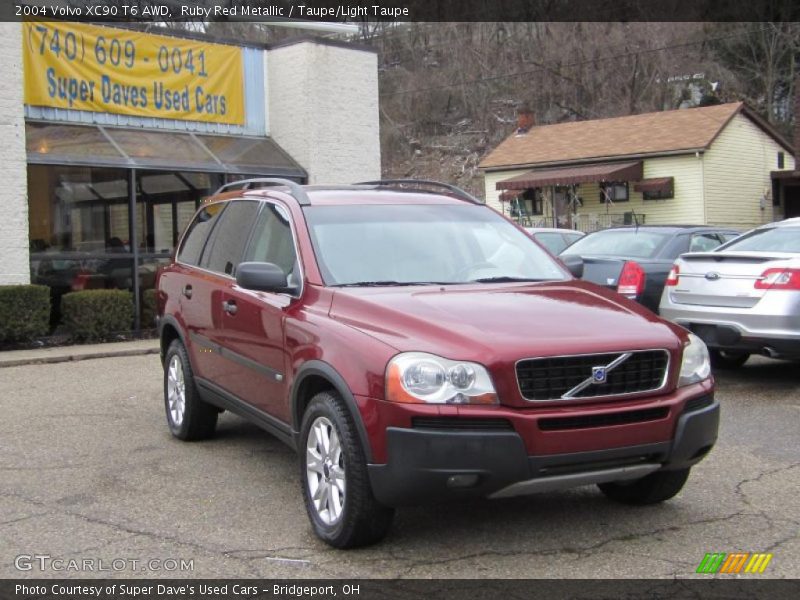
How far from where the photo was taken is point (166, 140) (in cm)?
1653

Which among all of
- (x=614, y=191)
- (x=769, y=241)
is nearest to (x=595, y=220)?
(x=614, y=191)

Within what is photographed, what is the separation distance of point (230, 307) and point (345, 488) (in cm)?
208

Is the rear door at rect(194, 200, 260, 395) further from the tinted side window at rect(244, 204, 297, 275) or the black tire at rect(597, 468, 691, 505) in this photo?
the black tire at rect(597, 468, 691, 505)

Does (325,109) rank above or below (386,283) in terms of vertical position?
above

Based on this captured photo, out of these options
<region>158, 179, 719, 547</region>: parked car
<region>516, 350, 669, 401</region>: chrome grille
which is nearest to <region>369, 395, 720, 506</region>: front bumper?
<region>158, 179, 719, 547</region>: parked car

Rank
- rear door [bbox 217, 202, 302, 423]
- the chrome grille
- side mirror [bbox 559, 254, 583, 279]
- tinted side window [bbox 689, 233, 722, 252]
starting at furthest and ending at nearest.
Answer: tinted side window [bbox 689, 233, 722, 252] < side mirror [bbox 559, 254, 583, 279] < rear door [bbox 217, 202, 302, 423] < the chrome grille

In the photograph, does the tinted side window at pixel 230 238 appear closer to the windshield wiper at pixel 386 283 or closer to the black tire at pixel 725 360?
the windshield wiper at pixel 386 283

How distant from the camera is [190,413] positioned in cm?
701

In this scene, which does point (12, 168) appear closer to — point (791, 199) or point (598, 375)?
point (598, 375)

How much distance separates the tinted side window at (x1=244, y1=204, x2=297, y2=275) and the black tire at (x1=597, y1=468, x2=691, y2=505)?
2284 mm

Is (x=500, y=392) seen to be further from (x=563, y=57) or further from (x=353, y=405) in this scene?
(x=563, y=57)

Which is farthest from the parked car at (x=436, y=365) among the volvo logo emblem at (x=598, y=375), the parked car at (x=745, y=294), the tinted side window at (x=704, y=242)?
the tinted side window at (x=704, y=242)

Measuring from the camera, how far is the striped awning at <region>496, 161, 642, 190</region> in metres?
32.1

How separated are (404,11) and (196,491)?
179 ft
